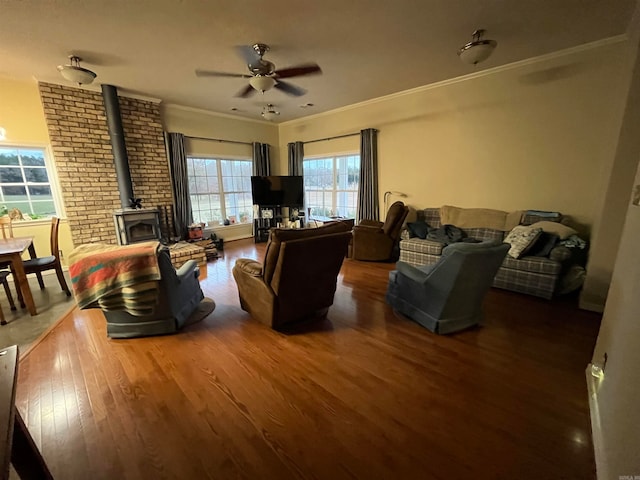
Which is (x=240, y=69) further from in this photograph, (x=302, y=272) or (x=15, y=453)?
(x=15, y=453)

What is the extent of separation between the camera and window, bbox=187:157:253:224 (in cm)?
603

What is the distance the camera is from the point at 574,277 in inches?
120

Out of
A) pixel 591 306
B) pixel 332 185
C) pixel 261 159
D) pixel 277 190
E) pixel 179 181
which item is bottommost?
pixel 591 306

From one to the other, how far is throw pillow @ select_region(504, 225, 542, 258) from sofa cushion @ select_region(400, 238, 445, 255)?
843 millimetres

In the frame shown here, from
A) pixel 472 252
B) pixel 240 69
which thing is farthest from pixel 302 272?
pixel 240 69

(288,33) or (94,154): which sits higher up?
(288,33)

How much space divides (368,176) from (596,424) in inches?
180

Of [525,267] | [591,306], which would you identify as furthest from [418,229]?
[591,306]

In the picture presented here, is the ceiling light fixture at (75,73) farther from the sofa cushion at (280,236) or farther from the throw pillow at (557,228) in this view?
the throw pillow at (557,228)

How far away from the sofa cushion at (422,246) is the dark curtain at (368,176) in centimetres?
144

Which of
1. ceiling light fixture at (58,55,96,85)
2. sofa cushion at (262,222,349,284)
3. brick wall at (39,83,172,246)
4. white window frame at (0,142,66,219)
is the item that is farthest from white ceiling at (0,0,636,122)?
sofa cushion at (262,222,349,284)

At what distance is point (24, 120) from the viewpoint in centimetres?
394

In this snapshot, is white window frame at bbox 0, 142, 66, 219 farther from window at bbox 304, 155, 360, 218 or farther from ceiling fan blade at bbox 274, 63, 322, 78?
window at bbox 304, 155, 360, 218

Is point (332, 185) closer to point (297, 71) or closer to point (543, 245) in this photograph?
point (297, 71)
